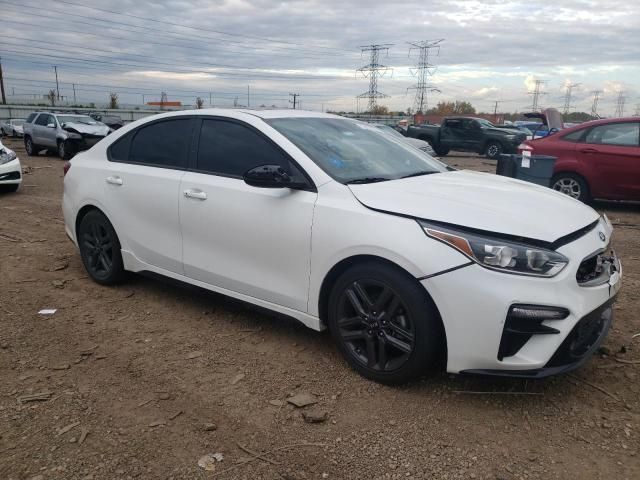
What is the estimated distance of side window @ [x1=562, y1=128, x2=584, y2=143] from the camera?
8.70m

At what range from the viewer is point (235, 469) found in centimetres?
245

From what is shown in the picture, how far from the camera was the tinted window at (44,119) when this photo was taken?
59.8ft

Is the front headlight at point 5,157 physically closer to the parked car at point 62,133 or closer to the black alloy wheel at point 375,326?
the parked car at point 62,133

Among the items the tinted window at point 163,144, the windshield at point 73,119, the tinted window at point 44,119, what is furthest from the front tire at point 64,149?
the tinted window at point 163,144

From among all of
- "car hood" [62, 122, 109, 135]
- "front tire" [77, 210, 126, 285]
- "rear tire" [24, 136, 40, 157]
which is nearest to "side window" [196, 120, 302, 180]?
"front tire" [77, 210, 126, 285]

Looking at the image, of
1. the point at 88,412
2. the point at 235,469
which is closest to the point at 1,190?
the point at 88,412

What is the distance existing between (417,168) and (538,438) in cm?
198

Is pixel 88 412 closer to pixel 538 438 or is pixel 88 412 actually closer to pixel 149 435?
pixel 149 435

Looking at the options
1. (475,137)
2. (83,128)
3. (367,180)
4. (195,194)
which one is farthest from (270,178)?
(475,137)

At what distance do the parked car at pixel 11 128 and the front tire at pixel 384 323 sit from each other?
32918mm

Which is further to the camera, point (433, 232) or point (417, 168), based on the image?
point (417, 168)

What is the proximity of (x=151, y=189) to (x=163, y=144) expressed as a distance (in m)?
0.39

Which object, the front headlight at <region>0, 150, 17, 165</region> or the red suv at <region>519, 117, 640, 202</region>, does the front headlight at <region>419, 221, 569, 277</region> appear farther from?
the front headlight at <region>0, 150, 17, 165</region>

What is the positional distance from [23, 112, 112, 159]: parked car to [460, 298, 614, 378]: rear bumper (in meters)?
16.8
